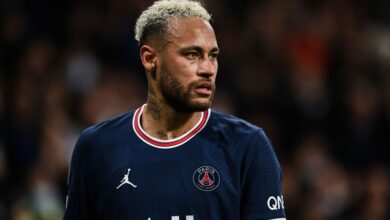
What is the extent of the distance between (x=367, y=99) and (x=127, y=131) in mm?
6097

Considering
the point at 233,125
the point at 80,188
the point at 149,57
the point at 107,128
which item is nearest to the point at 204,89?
the point at 233,125

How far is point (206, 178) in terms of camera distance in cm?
415

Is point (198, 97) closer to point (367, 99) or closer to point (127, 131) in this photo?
point (127, 131)

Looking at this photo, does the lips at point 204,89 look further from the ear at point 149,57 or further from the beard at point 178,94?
the ear at point 149,57

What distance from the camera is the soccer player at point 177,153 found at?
414cm

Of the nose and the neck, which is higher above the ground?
the nose

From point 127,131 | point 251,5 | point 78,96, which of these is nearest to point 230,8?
point 251,5

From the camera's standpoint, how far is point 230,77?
10.2 metres

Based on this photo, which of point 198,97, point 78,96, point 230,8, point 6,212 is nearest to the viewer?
point 198,97

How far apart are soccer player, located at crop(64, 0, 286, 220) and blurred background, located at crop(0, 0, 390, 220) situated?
11.7 ft

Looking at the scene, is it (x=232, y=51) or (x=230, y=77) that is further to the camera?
(x=232, y=51)

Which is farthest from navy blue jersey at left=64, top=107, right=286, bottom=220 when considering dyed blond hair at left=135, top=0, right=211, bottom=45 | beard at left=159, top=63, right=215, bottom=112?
dyed blond hair at left=135, top=0, right=211, bottom=45

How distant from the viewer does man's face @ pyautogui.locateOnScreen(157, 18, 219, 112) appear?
4.18 meters

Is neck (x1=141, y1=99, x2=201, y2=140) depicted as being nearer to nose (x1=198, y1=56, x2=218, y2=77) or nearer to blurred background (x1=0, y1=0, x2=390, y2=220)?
nose (x1=198, y1=56, x2=218, y2=77)
